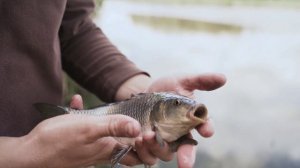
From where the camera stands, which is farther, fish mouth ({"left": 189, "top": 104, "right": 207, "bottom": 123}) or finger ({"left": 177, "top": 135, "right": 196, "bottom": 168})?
fish mouth ({"left": 189, "top": 104, "right": 207, "bottom": 123})

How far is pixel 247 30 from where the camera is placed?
11.8 meters

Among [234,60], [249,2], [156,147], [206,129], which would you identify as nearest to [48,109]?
[156,147]

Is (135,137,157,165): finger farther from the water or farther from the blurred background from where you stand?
the water

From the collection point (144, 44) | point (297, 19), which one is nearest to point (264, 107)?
point (144, 44)

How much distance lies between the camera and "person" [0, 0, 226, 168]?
163 centimetres

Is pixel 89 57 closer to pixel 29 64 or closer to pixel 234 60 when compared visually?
pixel 29 64

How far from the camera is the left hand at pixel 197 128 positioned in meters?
1.60

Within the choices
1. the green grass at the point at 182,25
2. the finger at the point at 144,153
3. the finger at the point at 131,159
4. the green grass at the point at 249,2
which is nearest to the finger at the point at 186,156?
the finger at the point at 144,153

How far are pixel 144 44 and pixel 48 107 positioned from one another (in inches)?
324

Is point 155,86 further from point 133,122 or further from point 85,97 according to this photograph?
point 85,97

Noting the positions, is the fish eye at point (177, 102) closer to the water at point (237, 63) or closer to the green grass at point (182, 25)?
the water at point (237, 63)

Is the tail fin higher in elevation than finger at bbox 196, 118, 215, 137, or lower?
lower

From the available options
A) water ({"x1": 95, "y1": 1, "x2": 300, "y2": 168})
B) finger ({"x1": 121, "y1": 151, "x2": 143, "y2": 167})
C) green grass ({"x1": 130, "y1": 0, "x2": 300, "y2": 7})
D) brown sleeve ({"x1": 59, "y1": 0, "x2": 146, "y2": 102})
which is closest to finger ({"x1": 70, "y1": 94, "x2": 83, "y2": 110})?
brown sleeve ({"x1": 59, "y1": 0, "x2": 146, "y2": 102})

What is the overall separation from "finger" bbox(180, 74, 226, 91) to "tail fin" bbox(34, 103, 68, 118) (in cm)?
41
